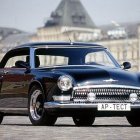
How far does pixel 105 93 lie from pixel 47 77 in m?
0.92

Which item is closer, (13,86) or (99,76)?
(99,76)

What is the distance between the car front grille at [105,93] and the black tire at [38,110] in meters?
0.56

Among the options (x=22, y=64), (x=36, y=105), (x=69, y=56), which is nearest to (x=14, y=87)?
(x=22, y=64)

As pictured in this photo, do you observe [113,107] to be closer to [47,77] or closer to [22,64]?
[47,77]

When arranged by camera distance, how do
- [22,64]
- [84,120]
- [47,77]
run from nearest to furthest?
[47,77]
[22,64]
[84,120]

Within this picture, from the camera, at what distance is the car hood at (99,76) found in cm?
1184

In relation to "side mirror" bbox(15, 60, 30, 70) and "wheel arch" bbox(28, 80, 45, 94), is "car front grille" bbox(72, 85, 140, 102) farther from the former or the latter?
"side mirror" bbox(15, 60, 30, 70)

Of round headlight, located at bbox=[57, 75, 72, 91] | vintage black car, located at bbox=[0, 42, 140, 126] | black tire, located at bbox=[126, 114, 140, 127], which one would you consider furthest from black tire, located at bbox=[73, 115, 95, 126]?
round headlight, located at bbox=[57, 75, 72, 91]

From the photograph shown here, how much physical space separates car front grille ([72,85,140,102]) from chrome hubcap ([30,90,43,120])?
74 centimetres

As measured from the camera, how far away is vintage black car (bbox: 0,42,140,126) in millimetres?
11828

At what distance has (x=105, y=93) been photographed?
11.9m

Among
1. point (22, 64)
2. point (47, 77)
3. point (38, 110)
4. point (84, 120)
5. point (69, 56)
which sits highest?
A: point (69, 56)

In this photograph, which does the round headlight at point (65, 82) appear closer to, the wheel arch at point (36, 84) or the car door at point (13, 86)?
the wheel arch at point (36, 84)

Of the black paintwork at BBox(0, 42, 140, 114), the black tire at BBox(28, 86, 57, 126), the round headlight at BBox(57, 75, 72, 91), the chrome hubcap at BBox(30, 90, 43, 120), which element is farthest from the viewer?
the chrome hubcap at BBox(30, 90, 43, 120)
